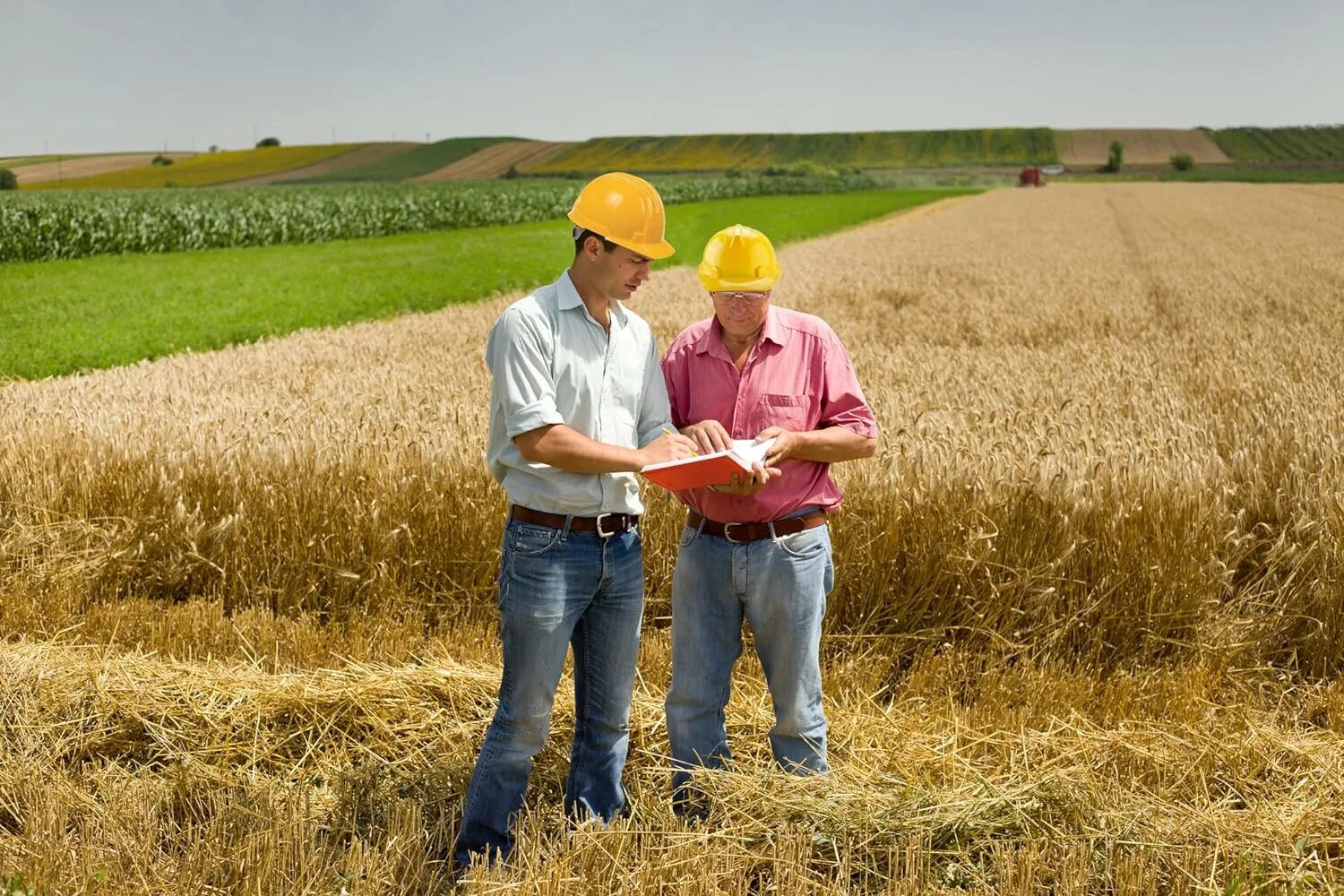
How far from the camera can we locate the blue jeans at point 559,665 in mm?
3451

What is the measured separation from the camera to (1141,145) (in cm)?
14400

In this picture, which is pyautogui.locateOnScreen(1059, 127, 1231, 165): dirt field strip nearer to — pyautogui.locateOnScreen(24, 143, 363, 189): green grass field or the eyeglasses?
pyautogui.locateOnScreen(24, 143, 363, 189): green grass field

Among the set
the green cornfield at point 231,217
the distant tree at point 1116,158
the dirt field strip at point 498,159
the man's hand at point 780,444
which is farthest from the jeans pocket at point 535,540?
the distant tree at point 1116,158

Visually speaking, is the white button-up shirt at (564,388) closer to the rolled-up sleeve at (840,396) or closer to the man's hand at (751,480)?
the man's hand at (751,480)

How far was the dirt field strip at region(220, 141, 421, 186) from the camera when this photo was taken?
117 metres

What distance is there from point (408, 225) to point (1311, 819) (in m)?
47.3

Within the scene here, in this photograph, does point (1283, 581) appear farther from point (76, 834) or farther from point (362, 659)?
point (76, 834)

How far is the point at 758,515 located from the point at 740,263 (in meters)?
0.82

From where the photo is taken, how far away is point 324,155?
13550 cm

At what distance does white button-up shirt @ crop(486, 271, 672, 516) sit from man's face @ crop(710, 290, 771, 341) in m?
0.29

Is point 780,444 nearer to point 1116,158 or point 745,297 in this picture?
point 745,297

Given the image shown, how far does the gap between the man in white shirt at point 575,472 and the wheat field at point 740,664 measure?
1.06 feet

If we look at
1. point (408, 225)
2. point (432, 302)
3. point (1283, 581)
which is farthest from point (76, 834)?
point (408, 225)

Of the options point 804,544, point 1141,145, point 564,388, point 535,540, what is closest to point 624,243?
point 564,388
